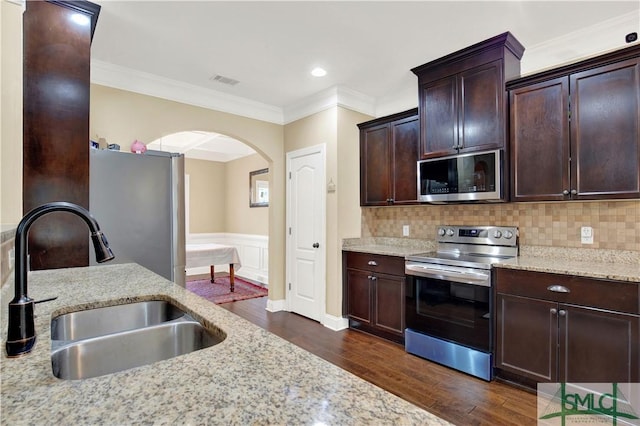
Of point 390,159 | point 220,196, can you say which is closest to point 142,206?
point 390,159

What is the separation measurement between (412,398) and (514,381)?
32.0 inches

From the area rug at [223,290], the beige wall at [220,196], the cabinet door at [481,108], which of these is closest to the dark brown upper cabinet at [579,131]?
the cabinet door at [481,108]

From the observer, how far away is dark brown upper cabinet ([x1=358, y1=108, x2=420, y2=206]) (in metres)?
3.45

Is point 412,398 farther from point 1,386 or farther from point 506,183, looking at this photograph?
point 1,386

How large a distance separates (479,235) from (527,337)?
3.37ft

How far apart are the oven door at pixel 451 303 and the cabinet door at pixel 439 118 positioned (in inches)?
42.8

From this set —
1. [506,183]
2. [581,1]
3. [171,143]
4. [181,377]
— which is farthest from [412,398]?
[171,143]

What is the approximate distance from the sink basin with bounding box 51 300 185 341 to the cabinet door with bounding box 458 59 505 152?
8.50 ft

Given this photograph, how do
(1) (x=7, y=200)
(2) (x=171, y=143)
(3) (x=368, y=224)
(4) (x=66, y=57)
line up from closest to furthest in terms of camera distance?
(1) (x=7, y=200), (4) (x=66, y=57), (3) (x=368, y=224), (2) (x=171, y=143)

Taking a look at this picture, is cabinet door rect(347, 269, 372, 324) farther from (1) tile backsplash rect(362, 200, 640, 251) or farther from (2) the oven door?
(1) tile backsplash rect(362, 200, 640, 251)

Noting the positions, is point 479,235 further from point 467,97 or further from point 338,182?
point 338,182

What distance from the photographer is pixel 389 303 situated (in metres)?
3.29

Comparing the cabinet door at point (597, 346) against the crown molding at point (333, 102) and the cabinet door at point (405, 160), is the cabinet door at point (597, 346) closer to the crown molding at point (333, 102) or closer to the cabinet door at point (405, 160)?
the cabinet door at point (405, 160)

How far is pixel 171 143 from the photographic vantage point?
252 inches
